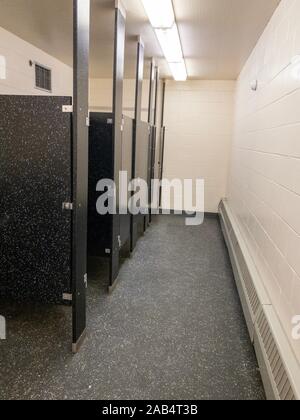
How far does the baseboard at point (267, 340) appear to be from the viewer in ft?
4.81

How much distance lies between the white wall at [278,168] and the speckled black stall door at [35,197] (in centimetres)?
138

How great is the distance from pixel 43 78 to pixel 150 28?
1849 millimetres

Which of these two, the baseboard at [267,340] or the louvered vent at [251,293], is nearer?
the baseboard at [267,340]

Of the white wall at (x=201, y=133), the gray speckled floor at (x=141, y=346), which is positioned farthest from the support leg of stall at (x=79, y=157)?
the white wall at (x=201, y=133)

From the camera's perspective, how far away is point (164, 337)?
2.34 metres

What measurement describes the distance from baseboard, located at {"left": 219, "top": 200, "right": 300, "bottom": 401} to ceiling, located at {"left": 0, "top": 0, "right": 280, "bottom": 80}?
7.35 feet

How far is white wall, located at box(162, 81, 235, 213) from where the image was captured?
19.8 feet

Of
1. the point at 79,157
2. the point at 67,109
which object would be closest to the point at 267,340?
the point at 79,157

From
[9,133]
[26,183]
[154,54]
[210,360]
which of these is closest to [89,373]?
[210,360]

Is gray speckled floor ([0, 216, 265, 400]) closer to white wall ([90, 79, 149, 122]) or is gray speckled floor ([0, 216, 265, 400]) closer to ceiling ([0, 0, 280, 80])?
ceiling ([0, 0, 280, 80])

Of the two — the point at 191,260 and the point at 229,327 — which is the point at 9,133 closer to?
the point at 229,327

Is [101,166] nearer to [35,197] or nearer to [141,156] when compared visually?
[35,197]

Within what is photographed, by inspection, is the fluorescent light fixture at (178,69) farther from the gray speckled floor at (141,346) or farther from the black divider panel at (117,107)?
the gray speckled floor at (141,346)

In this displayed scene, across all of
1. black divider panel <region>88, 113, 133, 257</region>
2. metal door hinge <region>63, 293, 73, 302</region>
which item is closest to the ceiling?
black divider panel <region>88, 113, 133, 257</region>
